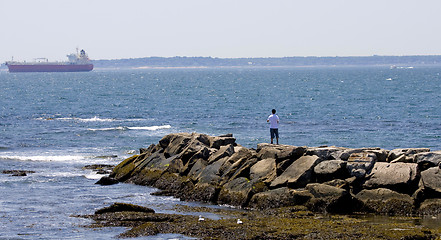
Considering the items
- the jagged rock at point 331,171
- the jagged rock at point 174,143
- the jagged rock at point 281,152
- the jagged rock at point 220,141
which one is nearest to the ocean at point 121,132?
the jagged rock at point 174,143

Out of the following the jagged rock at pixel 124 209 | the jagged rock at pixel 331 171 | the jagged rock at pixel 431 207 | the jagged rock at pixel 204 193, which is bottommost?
the jagged rock at pixel 204 193

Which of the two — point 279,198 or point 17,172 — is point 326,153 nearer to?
point 279,198

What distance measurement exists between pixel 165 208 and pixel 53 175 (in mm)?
9971

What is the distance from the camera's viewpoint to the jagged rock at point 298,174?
874 inches

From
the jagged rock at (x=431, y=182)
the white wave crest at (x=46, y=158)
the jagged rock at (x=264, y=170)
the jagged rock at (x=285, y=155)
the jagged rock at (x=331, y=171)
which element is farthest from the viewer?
the white wave crest at (x=46, y=158)

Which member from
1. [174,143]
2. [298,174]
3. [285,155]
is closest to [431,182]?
[298,174]

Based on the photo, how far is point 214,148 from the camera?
2862cm

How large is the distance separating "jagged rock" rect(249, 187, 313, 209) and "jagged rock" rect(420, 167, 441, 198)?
359 cm

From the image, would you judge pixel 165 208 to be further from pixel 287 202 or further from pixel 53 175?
pixel 53 175

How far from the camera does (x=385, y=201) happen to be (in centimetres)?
2070

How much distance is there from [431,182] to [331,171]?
10.6 feet

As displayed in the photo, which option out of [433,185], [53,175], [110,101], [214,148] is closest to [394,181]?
[433,185]

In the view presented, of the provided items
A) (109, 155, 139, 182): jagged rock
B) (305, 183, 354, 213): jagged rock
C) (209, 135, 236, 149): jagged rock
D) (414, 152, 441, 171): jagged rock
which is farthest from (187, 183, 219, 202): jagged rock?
(414, 152, 441, 171): jagged rock

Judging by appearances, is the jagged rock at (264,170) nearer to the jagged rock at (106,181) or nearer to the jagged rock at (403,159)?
the jagged rock at (403,159)
